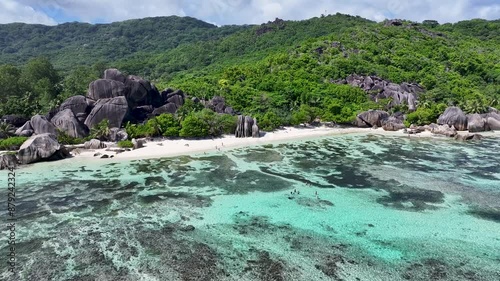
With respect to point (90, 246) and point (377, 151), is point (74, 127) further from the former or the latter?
point (377, 151)

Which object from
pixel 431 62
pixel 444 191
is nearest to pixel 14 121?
pixel 444 191

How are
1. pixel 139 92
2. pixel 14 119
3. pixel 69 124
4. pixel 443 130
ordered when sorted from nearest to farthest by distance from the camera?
pixel 69 124
pixel 14 119
pixel 139 92
pixel 443 130

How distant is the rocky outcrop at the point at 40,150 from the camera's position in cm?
3688

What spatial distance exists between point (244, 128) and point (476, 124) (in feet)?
140

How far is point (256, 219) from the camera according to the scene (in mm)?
24969

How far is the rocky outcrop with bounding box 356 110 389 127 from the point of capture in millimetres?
65500

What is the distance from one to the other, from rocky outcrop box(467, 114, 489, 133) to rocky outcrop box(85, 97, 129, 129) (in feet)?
194

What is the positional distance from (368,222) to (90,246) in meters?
18.5

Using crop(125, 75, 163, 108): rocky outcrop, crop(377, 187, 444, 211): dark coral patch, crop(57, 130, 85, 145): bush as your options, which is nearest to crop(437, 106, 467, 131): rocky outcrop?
crop(377, 187, 444, 211): dark coral patch

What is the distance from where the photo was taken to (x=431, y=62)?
100688 millimetres

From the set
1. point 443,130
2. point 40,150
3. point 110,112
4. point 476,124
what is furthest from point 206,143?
point 476,124

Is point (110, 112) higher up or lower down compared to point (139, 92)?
lower down

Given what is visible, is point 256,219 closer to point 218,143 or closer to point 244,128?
point 218,143

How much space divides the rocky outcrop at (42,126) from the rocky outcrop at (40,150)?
22.1ft
